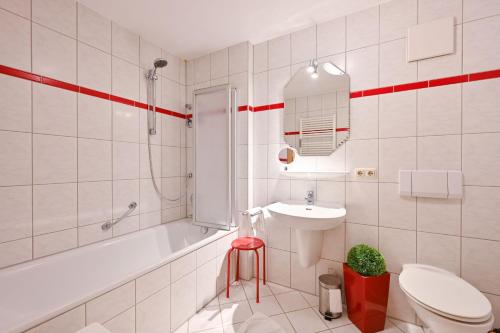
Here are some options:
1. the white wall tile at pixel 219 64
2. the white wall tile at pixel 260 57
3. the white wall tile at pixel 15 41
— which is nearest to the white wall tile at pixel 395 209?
the white wall tile at pixel 260 57

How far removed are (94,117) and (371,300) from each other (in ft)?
7.91

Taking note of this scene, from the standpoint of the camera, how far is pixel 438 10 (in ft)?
4.91

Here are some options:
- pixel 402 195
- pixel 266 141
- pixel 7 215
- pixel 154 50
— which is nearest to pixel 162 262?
pixel 7 215

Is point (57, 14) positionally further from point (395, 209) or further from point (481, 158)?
point (481, 158)

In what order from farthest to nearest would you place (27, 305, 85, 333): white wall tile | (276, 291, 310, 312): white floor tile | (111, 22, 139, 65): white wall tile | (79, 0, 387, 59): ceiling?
(111, 22, 139, 65): white wall tile, (276, 291, 310, 312): white floor tile, (79, 0, 387, 59): ceiling, (27, 305, 85, 333): white wall tile

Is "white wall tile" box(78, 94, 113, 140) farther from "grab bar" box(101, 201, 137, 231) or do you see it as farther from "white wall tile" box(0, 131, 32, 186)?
"grab bar" box(101, 201, 137, 231)

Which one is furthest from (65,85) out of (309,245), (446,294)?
(446,294)

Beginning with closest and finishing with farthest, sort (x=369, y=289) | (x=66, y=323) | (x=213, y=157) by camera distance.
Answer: (x=66, y=323) → (x=369, y=289) → (x=213, y=157)

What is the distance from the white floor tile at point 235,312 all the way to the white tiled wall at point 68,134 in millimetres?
1076

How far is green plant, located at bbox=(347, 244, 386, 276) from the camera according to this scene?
1.50 metres

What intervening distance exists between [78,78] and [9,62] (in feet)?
1.18

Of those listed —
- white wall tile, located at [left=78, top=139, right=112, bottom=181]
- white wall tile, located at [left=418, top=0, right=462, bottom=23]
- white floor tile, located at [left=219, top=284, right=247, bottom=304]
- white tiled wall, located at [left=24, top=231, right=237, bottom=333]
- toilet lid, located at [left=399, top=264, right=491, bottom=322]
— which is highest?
white wall tile, located at [left=418, top=0, right=462, bottom=23]

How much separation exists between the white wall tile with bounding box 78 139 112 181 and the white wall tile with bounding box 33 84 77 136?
5.1 inches

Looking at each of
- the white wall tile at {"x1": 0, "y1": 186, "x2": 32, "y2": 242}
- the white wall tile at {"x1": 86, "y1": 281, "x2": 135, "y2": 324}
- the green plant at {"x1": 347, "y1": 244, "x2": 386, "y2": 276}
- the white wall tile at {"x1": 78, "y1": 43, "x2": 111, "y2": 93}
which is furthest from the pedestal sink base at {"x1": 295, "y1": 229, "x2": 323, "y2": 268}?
the white wall tile at {"x1": 78, "y1": 43, "x2": 111, "y2": 93}
